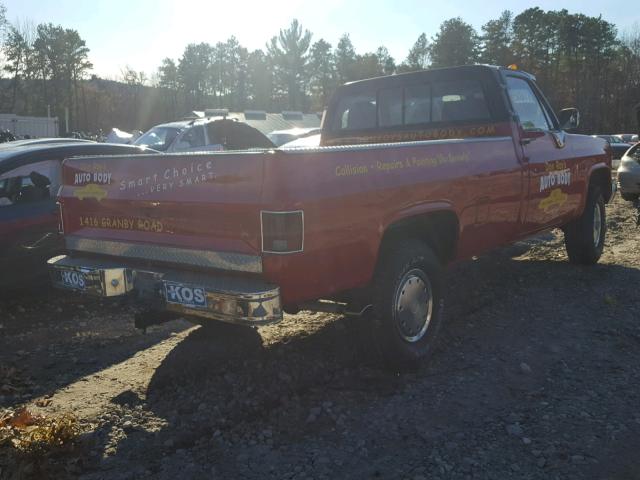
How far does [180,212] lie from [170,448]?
4.30 ft

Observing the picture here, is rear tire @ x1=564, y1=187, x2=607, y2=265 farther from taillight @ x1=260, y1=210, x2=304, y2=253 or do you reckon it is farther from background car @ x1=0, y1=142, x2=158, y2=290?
background car @ x1=0, y1=142, x2=158, y2=290

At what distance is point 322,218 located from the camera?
3113 mm

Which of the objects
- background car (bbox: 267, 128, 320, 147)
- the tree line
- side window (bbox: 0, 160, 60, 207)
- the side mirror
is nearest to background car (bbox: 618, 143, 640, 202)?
the side mirror

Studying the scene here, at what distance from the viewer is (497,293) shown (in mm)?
5719

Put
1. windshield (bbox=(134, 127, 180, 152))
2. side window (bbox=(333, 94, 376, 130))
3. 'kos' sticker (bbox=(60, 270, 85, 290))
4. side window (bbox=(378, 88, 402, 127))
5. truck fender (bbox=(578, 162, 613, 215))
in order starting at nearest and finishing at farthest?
'kos' sticker (bbox=(60, 270, 85, 290)) < side window (bbox=(378, 88, 402, 127)) < side window (bbox=(333, 94, 376, 130)) < truck fender (bbox=(578, 162, 613, 215)) < windshield (bbox=(134, 127, 180, 152))

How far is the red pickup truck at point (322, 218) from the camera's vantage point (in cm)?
305

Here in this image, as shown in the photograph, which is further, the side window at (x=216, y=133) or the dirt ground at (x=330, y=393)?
the side window at (x=216, y=133)

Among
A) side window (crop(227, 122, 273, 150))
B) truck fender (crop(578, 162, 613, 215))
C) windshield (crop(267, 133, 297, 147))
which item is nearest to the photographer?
truck fender (crop(578, 162, 613, 215))

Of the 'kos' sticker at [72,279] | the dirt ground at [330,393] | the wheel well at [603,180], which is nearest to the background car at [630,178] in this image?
the wheel well at [603,180]

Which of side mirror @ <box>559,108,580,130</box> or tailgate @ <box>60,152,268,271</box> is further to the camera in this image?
side mirror @ <box>559,108,580,130</box>

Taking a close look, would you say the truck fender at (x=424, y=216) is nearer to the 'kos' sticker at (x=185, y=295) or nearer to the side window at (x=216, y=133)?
the 'kos' sticker at (x=185, y=295)

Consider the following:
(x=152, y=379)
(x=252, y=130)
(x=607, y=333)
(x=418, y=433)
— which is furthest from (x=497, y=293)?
(x=252, y=130)

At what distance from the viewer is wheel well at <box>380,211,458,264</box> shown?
3791 mm

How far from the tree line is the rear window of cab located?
190ft
